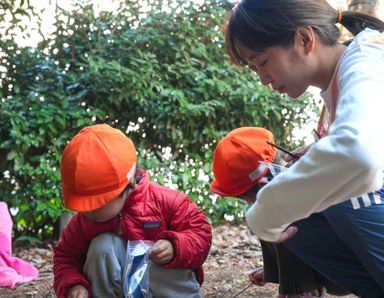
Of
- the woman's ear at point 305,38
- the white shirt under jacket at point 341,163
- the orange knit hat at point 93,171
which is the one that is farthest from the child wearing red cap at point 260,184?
the white shirt under jacket at point 341,163

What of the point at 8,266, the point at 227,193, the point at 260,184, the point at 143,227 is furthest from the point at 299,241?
the point at 8,266

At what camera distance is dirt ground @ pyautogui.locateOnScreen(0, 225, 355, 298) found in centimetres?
247

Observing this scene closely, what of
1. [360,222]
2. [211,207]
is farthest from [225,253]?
[360,222]

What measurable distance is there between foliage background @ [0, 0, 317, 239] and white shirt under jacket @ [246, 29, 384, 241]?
2927mm

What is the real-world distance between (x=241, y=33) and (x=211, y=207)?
3056mm

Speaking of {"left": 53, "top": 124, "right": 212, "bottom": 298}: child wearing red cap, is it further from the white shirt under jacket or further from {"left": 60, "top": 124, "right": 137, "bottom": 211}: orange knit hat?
the white shirt under jacket

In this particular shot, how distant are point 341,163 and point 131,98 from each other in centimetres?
343

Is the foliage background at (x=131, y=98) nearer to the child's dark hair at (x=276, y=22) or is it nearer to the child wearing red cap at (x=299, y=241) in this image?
the child wearing red cap at (x=299, y=241)

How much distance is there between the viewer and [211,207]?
4367 millimetres

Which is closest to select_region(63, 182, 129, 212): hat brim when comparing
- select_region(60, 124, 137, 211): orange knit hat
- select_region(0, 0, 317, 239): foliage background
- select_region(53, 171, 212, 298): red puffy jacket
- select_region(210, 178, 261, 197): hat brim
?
select_region(60, 124, 137, 211): orange knit hat

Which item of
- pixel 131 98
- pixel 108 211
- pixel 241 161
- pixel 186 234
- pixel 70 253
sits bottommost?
pixel 131 98

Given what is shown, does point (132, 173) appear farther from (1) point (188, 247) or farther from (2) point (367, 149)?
(2) point (367, 149)

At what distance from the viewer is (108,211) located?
194 cm

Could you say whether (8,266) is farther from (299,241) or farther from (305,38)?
(305,38)
